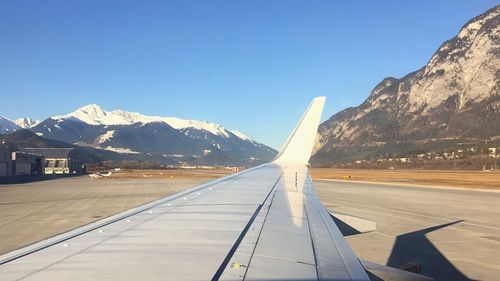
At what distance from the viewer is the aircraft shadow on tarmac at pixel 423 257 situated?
9039mm

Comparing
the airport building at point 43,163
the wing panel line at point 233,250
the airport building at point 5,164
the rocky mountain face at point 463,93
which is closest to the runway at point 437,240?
the wing panel line at point 233,250

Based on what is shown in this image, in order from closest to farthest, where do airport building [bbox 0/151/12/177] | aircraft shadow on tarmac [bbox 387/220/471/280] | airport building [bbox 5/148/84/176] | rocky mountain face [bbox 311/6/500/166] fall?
aircraft shadow on tarmac [bbox 387/220/471/280]
airport building [bbox 0/151/12/177]
airport building [bbox 5/148/84/176]
rocky mountain face [bbox 311/6/500/166]

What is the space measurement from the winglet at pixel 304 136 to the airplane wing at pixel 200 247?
3.53 metres

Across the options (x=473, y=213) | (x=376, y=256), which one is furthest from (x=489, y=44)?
(x=376, y=256)

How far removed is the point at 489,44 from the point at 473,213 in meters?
171

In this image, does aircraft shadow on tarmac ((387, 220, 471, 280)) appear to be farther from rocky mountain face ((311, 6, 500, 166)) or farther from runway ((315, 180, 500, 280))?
rocky mountain face ((311, 6, 500, 166))

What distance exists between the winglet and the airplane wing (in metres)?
3.53

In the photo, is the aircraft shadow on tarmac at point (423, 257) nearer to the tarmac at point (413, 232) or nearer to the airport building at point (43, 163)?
the tarmac at point (413, 232)

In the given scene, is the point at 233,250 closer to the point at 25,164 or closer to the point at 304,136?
the point at 304,136

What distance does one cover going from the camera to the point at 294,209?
5480mm

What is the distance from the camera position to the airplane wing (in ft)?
9.02

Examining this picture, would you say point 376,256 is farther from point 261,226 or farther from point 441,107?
point 441,107

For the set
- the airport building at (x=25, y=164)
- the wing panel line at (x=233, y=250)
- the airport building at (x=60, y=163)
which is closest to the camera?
the wing panel line at (x=233, y=250)

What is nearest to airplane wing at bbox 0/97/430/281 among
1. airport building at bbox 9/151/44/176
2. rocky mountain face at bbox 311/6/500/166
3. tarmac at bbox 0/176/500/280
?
tarmac at bbox 0/176/500/280
